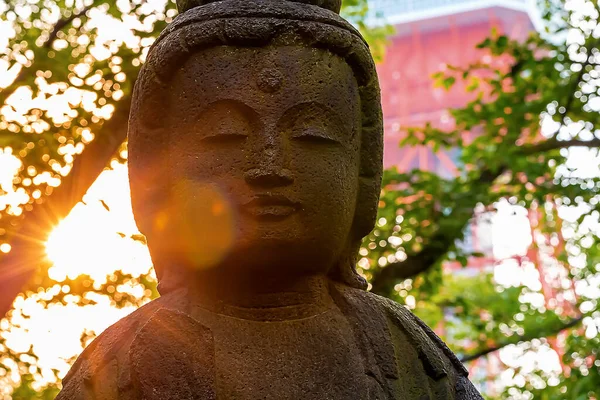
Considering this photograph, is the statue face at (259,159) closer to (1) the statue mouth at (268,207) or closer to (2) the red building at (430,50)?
(1) the statue mouth at (268,207)

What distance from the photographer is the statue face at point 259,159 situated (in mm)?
1905

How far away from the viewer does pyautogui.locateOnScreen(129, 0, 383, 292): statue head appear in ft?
6.28

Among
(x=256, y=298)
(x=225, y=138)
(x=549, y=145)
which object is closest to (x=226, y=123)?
(x=225, y=138)

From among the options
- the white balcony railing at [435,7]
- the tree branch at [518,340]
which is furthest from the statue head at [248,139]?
the white balcony railing at [435,7]

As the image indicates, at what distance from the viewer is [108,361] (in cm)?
190

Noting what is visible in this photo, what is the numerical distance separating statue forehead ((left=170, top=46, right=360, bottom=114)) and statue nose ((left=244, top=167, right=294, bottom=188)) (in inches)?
8.2

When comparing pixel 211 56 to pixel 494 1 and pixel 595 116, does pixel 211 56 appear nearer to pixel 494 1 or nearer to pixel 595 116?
pixel 595 116

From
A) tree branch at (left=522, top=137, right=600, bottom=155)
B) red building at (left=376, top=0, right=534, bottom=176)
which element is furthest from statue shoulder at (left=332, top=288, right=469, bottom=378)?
red building at (left=376, top=0, right=534, bottom=176)

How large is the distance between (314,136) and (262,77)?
23cm

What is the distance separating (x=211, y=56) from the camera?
2000 mm

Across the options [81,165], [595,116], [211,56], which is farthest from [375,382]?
[595,116]

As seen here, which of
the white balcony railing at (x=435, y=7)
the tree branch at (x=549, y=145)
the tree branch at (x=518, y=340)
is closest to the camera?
the tree branch at (x=549, y=145)

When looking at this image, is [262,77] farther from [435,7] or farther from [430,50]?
[435,7]

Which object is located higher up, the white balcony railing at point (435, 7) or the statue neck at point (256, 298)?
the white balcony railing at point (435, 7)
